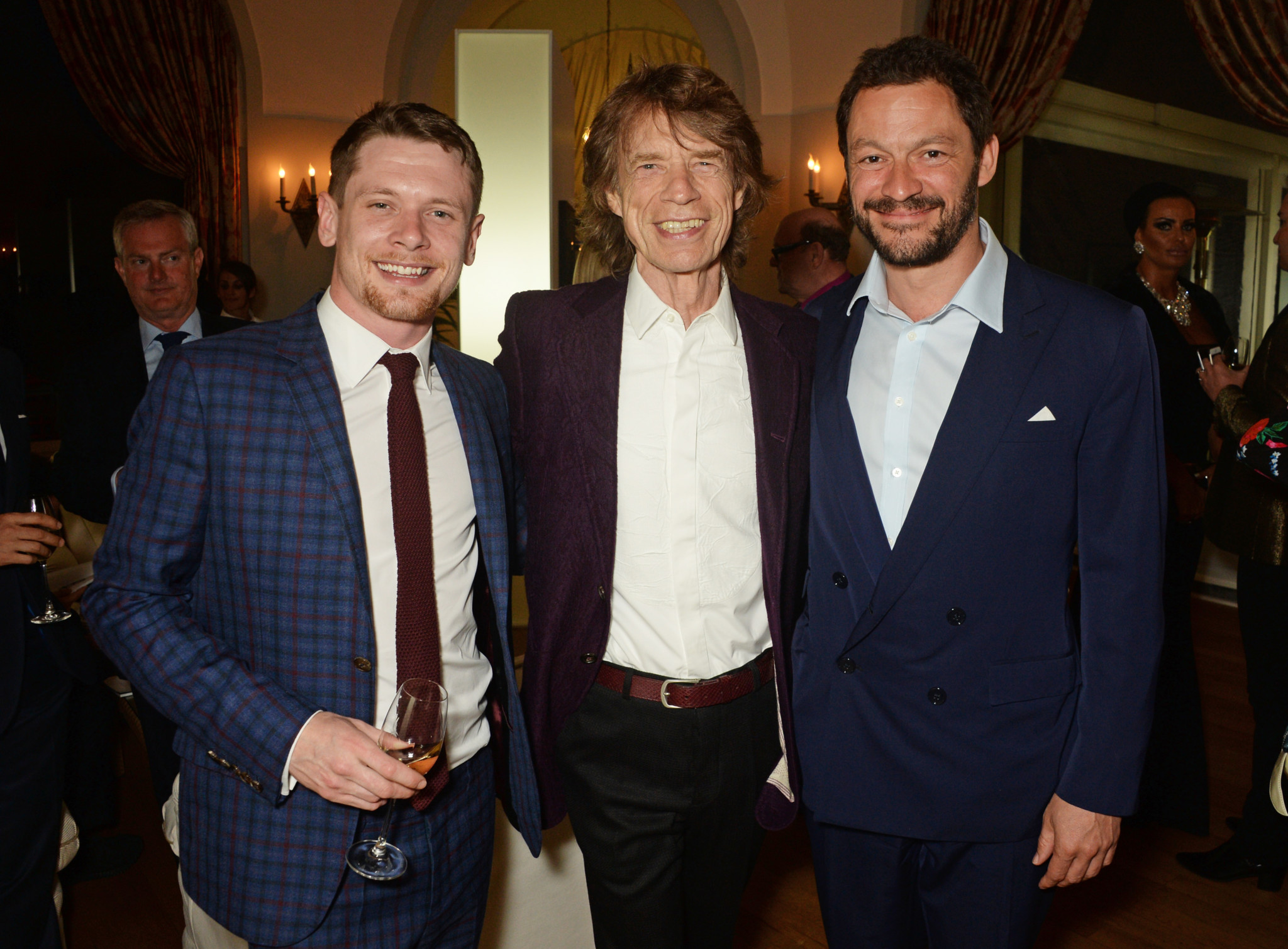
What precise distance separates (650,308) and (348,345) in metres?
0.57

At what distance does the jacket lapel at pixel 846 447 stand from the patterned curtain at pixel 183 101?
5863mm

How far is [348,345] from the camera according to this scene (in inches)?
58.6

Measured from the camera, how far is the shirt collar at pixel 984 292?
162 cm

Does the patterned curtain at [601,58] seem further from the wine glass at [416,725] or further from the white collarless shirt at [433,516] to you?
the wine glass at [416,725]

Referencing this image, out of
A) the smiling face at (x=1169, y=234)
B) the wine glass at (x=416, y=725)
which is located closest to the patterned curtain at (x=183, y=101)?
the smiling face at (x=1169, y=234)

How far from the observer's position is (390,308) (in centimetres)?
150

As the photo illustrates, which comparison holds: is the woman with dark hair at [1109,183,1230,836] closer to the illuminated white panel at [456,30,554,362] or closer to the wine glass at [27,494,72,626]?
the illuminated white panel at [456,30,554,362]

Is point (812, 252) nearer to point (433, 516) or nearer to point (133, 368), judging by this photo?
point (133, 368)

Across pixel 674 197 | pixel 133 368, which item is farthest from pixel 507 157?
pixel 133 368

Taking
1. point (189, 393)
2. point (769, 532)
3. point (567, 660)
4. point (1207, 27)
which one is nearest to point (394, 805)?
point (567, 660)

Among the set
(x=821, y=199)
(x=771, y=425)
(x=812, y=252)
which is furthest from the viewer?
(x=821, y=199)

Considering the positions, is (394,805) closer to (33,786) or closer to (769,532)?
(769,532)

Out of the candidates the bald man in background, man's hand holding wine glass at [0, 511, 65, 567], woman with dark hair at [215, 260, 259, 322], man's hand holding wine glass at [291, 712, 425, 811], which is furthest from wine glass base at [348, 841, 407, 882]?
woman with dark hair at [215, 260, 259, 322]

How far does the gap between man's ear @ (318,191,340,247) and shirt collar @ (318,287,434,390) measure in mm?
129
